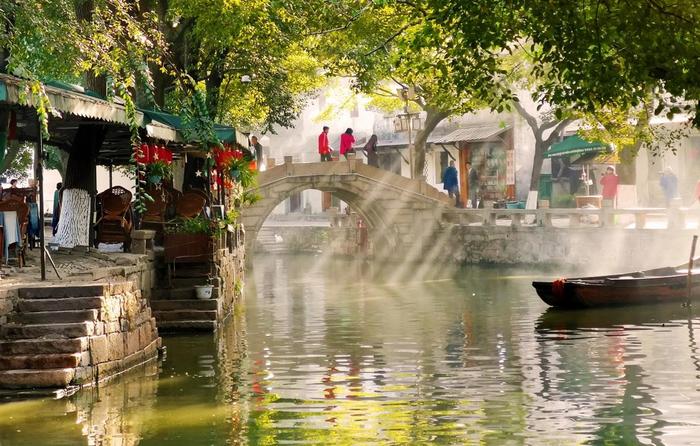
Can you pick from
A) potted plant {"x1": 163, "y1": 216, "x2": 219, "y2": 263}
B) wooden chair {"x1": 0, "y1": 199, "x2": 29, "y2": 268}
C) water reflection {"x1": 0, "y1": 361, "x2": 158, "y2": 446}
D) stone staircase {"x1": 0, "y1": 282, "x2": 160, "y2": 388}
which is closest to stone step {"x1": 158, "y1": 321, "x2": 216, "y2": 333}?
potted plant {"x1": 163, "y1": 216, "x2": 219, "y2": 263}

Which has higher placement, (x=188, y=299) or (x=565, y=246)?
(x=565, y=246)

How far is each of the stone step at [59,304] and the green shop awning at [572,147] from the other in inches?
1128

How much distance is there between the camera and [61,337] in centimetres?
1392

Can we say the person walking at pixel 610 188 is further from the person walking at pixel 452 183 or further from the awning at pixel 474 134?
the awning at pixel 474 134

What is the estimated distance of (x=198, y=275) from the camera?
68.2ft

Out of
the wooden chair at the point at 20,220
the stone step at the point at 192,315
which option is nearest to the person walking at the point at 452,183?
the stone step at the point at 192,315

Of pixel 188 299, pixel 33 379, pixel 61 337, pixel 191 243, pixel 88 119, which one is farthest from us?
pixel 191 243

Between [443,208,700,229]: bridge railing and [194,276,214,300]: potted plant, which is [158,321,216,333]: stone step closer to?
[194,276,214,300]: potted plant

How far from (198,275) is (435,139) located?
3092cm

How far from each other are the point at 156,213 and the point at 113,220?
1624 mm

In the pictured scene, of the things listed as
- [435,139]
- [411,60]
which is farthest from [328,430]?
Answer: [435,139]

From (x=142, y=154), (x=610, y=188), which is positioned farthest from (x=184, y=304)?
(x=610, y=188)

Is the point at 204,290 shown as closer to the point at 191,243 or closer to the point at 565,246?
the point at 191,243

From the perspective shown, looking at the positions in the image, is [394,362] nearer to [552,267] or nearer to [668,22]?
[668,22]
